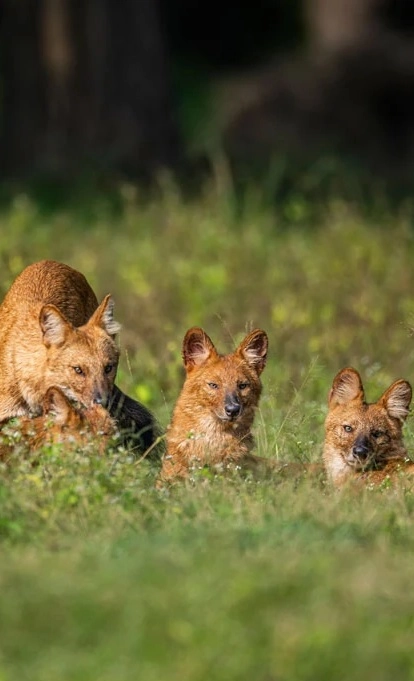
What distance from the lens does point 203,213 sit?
1525 cm

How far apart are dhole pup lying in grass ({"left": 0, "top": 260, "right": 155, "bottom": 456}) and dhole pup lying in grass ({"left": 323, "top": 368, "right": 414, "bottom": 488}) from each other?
1.01 meters

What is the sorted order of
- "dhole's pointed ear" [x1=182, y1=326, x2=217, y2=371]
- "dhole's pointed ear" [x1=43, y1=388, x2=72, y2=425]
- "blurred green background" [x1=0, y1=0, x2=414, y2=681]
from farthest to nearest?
"dhole's pointed ear" [x1=182, y1=326, x2=217, y2=371] < "dhole's pointed ear" [x1=43, y1=388, x2=72, y2=425] < "blurred green background" [x1=0, y1=0, x2=414, y2=681]

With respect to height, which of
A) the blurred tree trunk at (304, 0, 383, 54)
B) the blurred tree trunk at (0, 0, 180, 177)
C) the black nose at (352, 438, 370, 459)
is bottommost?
the black nose at (352, 438, 370, 459)

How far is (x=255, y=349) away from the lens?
9141 millimetres

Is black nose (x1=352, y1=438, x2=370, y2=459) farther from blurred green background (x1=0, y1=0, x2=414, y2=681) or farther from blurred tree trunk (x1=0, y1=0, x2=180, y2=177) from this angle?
blurred tree trunk (x1=0, y1=0, x2=180, y2=177)

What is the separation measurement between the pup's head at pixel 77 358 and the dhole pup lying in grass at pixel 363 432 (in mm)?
1205

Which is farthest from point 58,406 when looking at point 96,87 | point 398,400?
point 96,87

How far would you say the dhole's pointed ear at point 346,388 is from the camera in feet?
29.8

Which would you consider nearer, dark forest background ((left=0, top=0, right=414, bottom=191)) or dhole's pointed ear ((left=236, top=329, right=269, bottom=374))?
dhole's pointed ear ((left=236, top=329, right=269, bottom=374))

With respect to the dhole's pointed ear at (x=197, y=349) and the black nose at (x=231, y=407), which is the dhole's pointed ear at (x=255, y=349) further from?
the black nose at (x=231, y=407)

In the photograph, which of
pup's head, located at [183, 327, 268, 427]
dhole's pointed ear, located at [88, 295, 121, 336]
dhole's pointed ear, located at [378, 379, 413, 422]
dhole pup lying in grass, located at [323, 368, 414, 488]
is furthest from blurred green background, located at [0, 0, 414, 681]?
dhole's pointed ear, located at [88, 295, 121, 336]

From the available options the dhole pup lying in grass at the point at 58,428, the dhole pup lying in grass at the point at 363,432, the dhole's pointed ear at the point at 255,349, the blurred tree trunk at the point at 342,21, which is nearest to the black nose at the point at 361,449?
the dhole pup lying in grass at the point at 363,432

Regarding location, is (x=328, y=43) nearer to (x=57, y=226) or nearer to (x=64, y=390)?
(x=57, y=226)

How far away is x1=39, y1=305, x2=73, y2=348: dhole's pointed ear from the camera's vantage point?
29.4 feet
